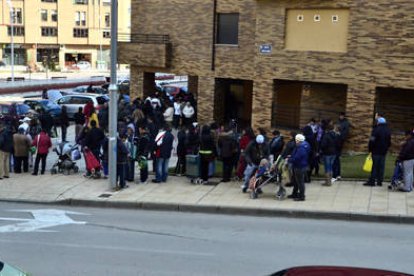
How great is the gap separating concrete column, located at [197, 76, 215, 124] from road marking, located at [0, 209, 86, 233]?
16192 millimetres

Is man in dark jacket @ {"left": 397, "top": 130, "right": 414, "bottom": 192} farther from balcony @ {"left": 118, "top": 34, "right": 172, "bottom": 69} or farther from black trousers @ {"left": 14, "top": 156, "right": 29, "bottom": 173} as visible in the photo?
balcony @ {"left": 118, "top": 34, "right": 172, "bottom": 69}

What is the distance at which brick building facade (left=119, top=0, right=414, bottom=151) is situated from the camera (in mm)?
22688

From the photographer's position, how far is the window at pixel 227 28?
28922 mm

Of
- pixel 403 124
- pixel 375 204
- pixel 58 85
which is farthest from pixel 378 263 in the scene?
pixel 58 85

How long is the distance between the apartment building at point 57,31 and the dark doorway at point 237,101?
68.8 metres

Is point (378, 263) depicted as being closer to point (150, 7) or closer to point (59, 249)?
point (59, 249)

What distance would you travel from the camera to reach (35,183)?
1772cm

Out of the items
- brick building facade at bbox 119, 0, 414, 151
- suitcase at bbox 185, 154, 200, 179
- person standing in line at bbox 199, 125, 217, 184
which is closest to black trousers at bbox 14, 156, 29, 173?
suitcase at bbox 185, 154, 200, 179

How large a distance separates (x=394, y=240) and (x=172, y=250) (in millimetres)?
4318

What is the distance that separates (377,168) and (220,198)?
430 centimetres

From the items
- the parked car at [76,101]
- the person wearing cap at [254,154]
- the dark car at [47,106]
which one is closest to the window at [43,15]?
the parked car at [76,101]

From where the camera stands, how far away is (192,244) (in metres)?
11.4

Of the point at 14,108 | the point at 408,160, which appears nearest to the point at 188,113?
the point at 14,108

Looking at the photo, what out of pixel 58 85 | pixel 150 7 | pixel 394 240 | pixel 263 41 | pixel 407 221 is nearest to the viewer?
pixel 394 240
